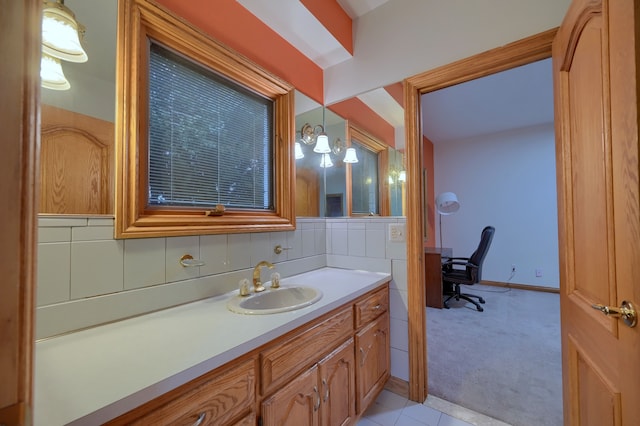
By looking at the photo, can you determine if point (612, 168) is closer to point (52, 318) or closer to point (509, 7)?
point (509, 7)

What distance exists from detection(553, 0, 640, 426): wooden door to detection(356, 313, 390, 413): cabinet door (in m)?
0.86

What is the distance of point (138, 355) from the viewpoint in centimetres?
74

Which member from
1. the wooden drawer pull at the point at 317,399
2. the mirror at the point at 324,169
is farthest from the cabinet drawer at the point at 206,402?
the mirror at the point at 324,169

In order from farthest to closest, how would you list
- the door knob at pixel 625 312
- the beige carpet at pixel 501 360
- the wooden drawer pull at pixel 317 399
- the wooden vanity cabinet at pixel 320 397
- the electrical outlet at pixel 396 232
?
the electrical outlet at pixel 396 232
the beige carpet at pixel 501 360
the wooden drawer pull at pixel 317 399
the wooden vanity cabinet at pixel 320 397
the door knob at pixel 625 312

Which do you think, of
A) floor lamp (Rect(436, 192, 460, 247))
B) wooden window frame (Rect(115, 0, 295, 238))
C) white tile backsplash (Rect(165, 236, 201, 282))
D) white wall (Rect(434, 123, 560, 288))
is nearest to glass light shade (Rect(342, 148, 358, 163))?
wooden window frame (Rect(115, 0, 295, 238))

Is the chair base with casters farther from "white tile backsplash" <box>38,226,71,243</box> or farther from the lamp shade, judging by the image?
"white tile backsplash" <box>38,226,71,243</box>

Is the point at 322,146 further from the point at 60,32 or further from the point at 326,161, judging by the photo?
the point at 60,32

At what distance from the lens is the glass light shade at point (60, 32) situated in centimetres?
84

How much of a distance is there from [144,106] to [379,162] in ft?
5.13

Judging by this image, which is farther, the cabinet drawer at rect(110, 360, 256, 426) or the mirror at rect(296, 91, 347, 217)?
the mirror at rect(296, 91, 347, 217)

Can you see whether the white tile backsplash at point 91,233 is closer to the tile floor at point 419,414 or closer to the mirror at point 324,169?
the mirror at point 324,169

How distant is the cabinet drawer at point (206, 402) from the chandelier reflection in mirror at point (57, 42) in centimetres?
106

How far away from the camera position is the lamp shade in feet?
12.7

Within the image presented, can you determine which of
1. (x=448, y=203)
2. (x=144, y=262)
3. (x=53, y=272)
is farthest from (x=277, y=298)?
(x=448, y=203)
